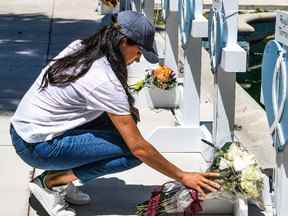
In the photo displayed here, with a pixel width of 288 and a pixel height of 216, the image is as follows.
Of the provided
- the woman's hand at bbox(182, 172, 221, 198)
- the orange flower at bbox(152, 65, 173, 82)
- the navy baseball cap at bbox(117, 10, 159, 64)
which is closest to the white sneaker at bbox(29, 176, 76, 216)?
the woman's hand at bbox(182, 172, 221, 198)

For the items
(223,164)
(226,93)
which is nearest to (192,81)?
(226,93)

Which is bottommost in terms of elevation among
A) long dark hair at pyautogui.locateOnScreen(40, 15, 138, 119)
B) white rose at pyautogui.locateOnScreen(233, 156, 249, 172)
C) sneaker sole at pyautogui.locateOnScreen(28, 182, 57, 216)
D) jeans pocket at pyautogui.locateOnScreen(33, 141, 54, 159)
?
sneaker sole at pyautogui.locateOnScreen(28, 182, 57, 216)

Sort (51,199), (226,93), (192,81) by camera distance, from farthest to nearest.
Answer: (192,81) → (226,93) → (51,199)

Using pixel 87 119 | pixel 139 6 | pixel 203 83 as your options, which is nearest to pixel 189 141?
pixel 87 119

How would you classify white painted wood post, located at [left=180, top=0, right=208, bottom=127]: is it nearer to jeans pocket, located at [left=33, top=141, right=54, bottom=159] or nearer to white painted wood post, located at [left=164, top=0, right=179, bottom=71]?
white painted wood post, located at [left=164, top=0, right=179, bottom=71]

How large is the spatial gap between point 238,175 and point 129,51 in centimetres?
81

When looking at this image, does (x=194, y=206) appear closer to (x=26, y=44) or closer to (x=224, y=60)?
(x=224, y=60)

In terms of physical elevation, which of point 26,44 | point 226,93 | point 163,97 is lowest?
point 26,44

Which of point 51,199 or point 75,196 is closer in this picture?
point 51,199

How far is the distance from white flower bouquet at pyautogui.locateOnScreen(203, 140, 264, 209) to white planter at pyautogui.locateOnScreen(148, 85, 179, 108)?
252 cm

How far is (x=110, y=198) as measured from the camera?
478 cm

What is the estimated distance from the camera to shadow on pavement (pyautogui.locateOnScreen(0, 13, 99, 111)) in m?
7.44

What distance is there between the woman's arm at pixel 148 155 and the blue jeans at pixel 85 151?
0.79 feet

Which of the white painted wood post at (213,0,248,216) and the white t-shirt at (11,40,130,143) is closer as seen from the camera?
the white t-shirt at (11,40,130,143)
